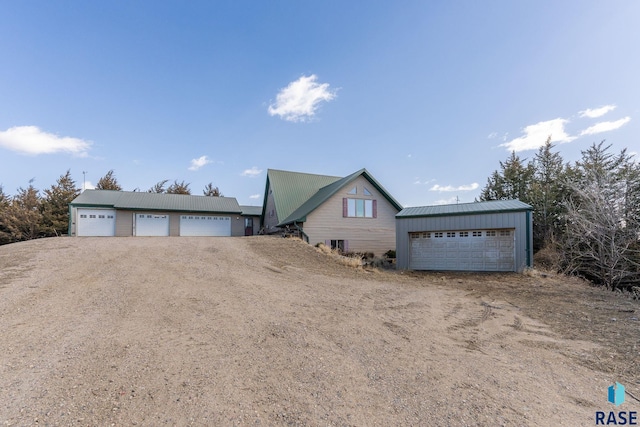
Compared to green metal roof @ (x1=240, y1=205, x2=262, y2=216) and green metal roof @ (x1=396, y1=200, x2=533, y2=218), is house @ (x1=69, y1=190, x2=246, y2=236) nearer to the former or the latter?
green metal roof @ (x1=240, y1=205, x2=262, y2=216)

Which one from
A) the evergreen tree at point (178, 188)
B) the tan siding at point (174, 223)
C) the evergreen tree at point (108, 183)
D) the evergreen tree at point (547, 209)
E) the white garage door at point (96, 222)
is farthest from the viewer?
the evergreen tree at point (178, 188)

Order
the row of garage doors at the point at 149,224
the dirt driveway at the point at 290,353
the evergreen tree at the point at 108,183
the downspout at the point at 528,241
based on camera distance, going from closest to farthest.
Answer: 1. the dirt driveway at the point at 290,353
2. the downspout at the point at 528,241
3. the row of garage doors at the point at 149,224
4. the evergreen tree at the point at 108,183

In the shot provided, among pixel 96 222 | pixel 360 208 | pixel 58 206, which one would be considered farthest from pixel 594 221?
pixel 58 206

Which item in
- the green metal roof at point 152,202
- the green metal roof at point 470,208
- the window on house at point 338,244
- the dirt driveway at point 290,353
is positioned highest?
the green metal roof at point 152,202

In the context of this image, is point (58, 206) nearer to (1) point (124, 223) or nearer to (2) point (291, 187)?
(1) point (124, 223)

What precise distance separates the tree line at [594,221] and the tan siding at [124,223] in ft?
87.1

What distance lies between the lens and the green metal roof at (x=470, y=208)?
13.6 meters

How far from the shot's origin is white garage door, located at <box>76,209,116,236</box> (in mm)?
21172

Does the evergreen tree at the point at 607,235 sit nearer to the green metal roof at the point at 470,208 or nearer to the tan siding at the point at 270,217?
the green metal roof at the point at 470,208

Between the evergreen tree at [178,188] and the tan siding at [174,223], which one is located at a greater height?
the evergreen tree at [178,188]

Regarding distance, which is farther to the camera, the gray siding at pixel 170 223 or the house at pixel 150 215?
the gray siding at pixel 170 223

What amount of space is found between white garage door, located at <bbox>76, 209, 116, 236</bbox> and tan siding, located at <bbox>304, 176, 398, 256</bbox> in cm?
1490

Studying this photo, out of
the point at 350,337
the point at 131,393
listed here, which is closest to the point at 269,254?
the point at 350,337

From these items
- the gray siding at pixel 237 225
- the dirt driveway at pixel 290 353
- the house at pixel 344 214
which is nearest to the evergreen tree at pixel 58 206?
the gray siding at pixel 237 225
